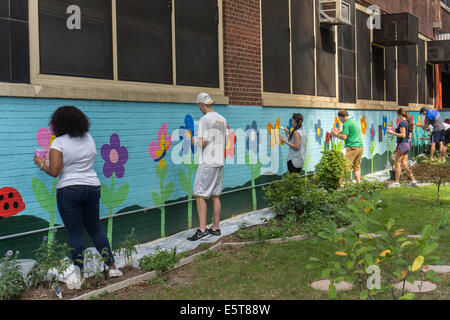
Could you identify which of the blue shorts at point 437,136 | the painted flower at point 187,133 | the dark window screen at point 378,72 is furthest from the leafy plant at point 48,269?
the blue shorts at point 437,136

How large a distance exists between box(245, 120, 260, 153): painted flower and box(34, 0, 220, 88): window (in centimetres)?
119

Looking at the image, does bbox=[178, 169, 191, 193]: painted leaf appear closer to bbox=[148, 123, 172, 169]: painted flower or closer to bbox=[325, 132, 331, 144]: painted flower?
bbox=[148, 123, 172, 169]: painted flower

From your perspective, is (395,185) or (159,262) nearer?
(159,262)

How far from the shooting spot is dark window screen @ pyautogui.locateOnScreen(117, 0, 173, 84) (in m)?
7.10

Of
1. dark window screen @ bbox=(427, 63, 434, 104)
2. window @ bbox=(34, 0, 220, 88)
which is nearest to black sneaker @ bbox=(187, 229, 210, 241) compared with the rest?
window @ bbox=(34, 0, 220, 88)

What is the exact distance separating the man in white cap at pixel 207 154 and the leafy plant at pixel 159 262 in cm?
134

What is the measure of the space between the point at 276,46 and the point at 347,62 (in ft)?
13.3

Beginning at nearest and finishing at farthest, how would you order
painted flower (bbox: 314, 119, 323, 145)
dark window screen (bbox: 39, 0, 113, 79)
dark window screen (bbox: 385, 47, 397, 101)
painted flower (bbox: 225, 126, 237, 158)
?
dark window screen (bbox: 39, 0, 113, 79) → painted flower (bbox: 225, 126, 237, 158) → painted flower (bbox: 314, 119, 323, 145) → dark window screen (bbox: 385, 47, 397, 101)

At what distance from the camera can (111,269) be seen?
5695 millimetres

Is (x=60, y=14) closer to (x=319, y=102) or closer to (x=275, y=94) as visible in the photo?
(x=275, y=94)

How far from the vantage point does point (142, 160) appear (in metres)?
7.27

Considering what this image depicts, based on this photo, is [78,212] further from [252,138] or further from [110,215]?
[252,138]

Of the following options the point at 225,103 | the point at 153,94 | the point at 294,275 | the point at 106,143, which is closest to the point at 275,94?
the point at 225,103

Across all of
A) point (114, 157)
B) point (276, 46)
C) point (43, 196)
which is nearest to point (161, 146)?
point (114, 157)
